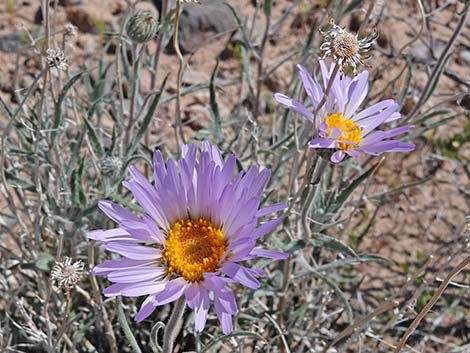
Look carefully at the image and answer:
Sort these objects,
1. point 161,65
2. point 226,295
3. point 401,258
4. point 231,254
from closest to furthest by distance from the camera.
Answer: point 226,295 → point 231,254 → point 401,258 → point 161,65

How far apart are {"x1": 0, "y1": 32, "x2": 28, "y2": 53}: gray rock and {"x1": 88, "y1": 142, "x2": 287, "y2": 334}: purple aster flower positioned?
7.88ft

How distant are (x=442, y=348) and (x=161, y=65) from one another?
2.19 m

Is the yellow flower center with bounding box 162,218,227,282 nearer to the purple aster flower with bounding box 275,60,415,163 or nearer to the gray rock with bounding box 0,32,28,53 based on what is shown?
the purple aster flower with bounding box 275,60,415,163

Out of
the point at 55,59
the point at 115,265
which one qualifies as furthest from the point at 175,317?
the point at 55,59

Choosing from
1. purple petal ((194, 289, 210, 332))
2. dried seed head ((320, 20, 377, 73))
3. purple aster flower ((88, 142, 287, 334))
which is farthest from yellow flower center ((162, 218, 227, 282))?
dried seed head ((320, 20, 377, 73))

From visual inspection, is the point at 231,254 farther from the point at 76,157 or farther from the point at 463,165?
the point at 463,165

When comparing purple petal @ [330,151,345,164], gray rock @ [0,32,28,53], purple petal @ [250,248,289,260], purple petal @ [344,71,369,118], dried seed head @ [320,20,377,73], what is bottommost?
gray rock @ [0,32,28,53]

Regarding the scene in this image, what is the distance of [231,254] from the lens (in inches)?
69.4

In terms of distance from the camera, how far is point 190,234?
200 cm

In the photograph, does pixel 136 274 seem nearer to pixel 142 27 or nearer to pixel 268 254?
pixel 268 254

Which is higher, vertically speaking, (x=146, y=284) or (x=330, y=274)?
(x=146, y=284)

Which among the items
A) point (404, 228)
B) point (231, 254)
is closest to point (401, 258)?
point (404, 228)

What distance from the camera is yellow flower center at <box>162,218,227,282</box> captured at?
1845 millimetres

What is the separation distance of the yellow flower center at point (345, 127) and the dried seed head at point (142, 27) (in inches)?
26.3
